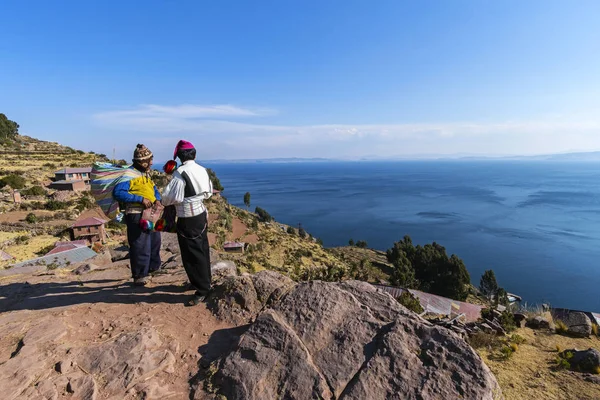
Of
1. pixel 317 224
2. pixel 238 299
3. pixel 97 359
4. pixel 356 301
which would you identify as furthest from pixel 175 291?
pixel 317 224

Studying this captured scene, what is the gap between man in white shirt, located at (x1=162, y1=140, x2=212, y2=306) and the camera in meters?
3.79

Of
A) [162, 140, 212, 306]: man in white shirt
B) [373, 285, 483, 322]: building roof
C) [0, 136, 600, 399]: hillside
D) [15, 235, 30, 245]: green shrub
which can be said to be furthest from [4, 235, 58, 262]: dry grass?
[373, 285, 483, 322]: building roof

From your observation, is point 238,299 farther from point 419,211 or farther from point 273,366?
point 419,211

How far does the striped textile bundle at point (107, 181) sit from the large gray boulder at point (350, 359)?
2682 millimetres

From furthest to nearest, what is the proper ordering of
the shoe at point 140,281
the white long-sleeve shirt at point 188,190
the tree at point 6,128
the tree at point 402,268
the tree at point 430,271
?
the tree at point 6,128 < the tree at point 430,271 < the tree at point 402,268 < the shoe at point 140,281 < the white long-sleeve shirt at point 188,190

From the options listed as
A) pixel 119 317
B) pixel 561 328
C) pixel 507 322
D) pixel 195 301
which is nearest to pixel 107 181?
pixel 119 317

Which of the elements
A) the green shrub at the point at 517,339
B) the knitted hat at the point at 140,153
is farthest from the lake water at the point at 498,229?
the knitted hat at the point at 140,153

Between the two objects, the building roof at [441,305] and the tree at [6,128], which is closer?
the building roof at [441,305]

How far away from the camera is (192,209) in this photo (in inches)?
156

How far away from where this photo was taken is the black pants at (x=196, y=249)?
4.03m

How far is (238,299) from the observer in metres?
4.04

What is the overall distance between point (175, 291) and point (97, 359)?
5.72 ft

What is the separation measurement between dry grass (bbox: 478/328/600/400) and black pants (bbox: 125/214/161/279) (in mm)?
5147

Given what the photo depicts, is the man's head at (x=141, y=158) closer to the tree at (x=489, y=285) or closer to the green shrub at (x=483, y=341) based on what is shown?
the green shrub at (x=483, y=341)
